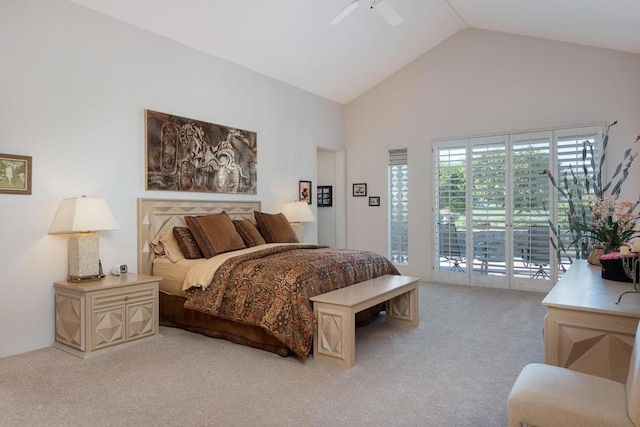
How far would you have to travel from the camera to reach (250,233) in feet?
16.0

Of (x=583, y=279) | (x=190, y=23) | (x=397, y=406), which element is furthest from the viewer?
(x=190, y=23)

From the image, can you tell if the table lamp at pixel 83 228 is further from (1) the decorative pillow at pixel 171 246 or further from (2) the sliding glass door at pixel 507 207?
(2) the sliding glass door at pixel 507 207

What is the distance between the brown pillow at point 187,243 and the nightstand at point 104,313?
1.76 ft

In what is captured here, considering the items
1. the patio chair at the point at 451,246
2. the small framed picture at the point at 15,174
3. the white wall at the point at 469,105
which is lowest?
the patio chair at the point at 451,246

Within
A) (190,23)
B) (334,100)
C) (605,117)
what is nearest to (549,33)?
(605,117)

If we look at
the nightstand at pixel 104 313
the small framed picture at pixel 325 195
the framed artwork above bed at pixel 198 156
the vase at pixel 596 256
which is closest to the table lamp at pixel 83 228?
the nightstand at pixel 104 313

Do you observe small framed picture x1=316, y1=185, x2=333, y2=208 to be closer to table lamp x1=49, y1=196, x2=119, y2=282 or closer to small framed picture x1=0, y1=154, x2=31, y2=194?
table lamp x1=49, y1=196, x2=119, y2=282

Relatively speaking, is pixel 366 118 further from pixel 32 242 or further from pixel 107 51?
pixel 32 242

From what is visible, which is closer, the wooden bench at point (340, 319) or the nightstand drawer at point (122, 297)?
the wooden bench at point (340, 319)

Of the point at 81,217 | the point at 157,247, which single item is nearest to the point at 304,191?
the point at 157,247

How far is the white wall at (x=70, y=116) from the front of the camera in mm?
3385

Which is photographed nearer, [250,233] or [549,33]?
[250,233]

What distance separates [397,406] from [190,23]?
405 centimetres

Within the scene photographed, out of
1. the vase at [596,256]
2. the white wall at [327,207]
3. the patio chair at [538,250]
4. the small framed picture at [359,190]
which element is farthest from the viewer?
the white wall at [327,207]
